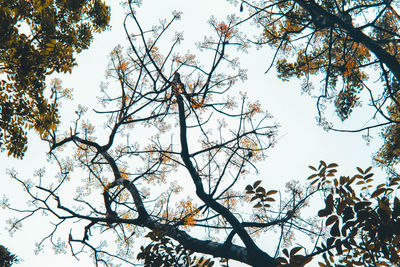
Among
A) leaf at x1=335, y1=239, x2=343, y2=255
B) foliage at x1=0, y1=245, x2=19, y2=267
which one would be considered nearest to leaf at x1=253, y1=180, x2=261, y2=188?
leaf at x1=335, y1=239, x2=343, y2=255

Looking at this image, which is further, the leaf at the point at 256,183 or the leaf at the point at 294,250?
the leaf at the point at 256,183

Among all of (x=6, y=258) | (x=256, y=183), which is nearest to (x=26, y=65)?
(x=256, y=183)

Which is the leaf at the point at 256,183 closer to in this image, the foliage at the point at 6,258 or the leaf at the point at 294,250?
the leaf at the point at 294,250

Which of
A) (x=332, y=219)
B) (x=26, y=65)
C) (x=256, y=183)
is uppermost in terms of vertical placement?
(x=26, y=65)

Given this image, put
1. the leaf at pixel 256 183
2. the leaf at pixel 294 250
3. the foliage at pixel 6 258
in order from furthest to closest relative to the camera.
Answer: the foliage at pixel 6 258, the leaf at pixel 256 183, the leaf at pixel 294 250

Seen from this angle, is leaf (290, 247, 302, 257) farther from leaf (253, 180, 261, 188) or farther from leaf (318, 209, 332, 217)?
leaf (253, 180, 261, 188)

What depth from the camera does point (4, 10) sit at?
2709 millimetres

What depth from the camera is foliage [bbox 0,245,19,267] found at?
23.8 feet

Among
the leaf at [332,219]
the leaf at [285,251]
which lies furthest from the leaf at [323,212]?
the leaf at [285,251]

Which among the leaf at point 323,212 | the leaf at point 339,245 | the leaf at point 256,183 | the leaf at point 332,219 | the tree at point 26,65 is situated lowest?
the leaf at point 339,245

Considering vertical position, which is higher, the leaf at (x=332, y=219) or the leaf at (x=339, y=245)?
the leaf at (x=332, y=219)

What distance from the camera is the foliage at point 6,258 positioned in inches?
286

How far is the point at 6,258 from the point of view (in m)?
7.36

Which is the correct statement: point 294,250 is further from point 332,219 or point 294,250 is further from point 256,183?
point 256,183
